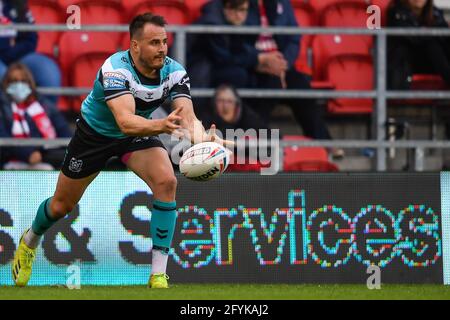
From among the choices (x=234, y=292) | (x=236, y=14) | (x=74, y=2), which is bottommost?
(x=234, y=292)

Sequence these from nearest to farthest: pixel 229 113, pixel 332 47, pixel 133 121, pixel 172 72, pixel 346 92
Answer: pixel 133 121 < pixel 172 72 < pixel 229 113 < pixel 346 92 < pixel 332 47

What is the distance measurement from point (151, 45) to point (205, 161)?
107 centimetres

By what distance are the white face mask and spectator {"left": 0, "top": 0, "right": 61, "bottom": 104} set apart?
59 centimetres

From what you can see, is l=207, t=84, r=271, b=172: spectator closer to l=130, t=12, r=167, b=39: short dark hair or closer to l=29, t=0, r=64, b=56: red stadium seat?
l=29, t=0, r=64, b=56: red stadium seat

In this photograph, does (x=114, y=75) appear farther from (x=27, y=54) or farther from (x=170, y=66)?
(x=27, y=54)

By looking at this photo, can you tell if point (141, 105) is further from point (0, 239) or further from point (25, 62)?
point (25, 62)

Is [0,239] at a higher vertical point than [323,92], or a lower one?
lower

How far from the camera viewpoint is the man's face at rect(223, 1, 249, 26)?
12.7m

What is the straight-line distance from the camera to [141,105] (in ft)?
29.2

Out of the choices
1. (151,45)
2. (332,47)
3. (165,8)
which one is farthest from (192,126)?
(332,47)

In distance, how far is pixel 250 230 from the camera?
10.0m
